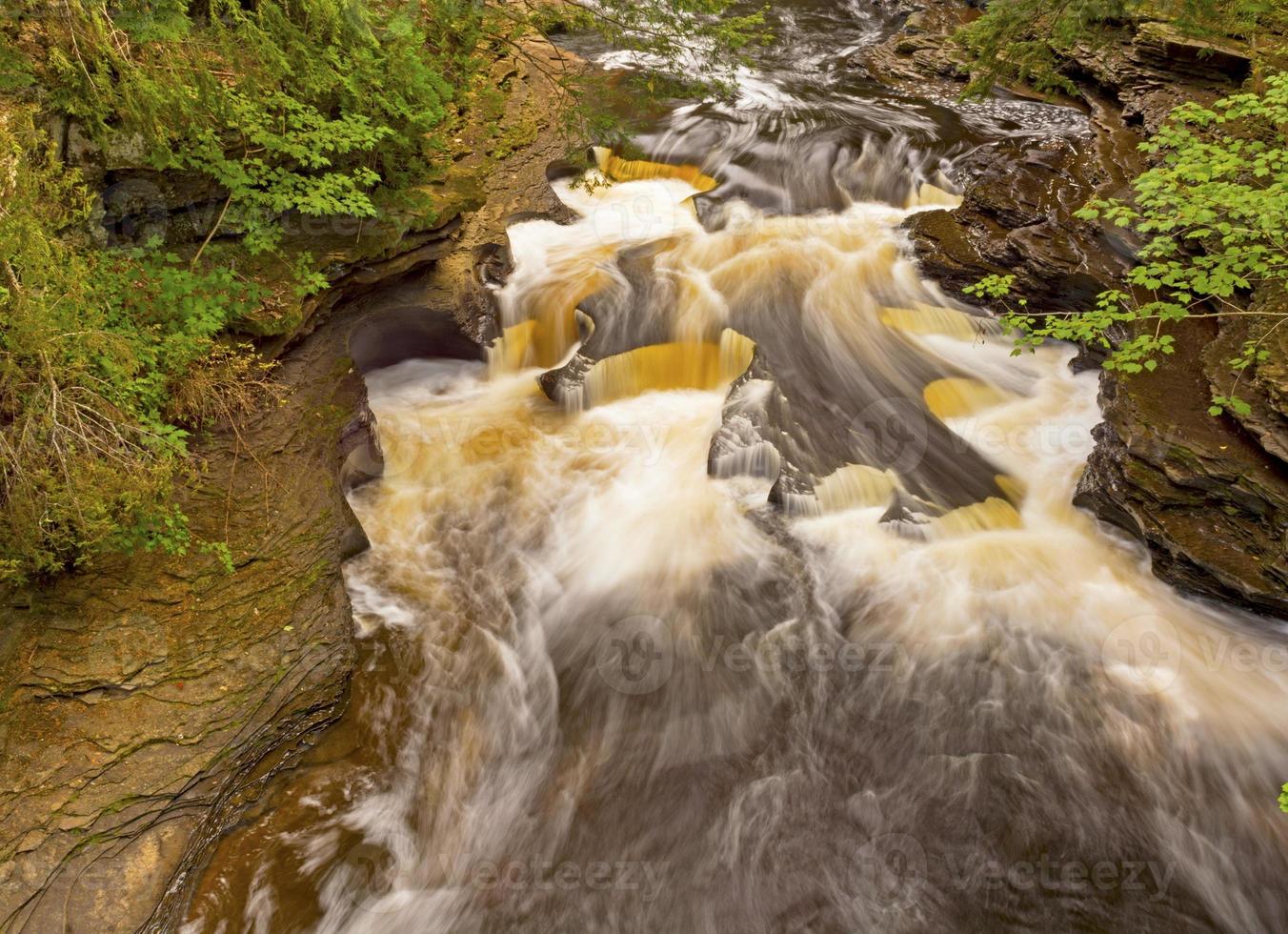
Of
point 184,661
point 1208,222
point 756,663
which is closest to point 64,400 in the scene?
point 184,661

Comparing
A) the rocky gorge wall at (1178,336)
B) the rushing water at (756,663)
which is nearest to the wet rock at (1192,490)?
the rocky gorge wall at (1178,336)

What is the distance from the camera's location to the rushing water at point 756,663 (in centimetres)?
397

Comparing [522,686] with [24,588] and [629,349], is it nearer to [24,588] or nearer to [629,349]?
[24,588]

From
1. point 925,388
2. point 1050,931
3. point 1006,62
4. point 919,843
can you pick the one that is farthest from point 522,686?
point 1006,62

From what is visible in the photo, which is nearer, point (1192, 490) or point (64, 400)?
point (64, 400)

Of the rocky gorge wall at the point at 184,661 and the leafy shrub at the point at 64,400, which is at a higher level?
the leafy shrub at the point at 64,400

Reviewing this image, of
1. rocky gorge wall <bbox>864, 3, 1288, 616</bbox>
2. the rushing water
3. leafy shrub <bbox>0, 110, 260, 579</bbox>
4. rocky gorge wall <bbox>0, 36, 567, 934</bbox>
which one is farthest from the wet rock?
leafy shrub <bbox>0, 110, 260, 579</bbox>

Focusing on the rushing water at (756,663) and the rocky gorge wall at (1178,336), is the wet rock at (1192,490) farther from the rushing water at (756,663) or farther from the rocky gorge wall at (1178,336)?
the rushing water at (756,663)

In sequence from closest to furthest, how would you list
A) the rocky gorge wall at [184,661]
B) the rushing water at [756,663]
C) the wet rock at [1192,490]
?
the rocky gorge wall at [184,661] → the rushing water at [756,663] → the wet rock at [1192,490]

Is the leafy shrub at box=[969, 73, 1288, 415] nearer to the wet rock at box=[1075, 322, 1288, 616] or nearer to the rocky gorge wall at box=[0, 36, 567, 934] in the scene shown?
the wet rock at box=[1075, 322, 1288, 616]

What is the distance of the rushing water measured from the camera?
13.0 feet

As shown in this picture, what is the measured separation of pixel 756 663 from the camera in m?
5.06

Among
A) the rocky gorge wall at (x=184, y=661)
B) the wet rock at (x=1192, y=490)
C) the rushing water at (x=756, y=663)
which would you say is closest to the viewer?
the rocky gorge wall at (x=184, y=661)

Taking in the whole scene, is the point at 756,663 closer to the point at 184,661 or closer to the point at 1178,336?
the point at 184,661
